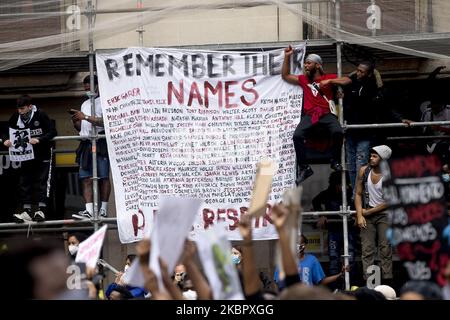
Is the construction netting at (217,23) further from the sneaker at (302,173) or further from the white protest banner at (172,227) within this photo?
the white protest banner at (172,227)

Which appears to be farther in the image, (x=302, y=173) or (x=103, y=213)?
(x=103, y=213)

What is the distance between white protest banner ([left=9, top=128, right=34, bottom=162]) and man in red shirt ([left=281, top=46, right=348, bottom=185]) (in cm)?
281

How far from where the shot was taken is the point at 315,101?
46.4 ft

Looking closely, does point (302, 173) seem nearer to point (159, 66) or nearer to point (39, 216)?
point (159, 66)

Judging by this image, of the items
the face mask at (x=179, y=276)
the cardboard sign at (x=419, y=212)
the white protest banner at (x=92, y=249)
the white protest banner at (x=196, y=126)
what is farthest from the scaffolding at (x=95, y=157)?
the cardboard sign at (x=419, y=212)

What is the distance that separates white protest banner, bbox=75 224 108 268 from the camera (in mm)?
8617

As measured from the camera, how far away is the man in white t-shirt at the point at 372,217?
14.0 metres

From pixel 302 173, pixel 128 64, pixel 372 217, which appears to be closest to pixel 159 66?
pixel 128 64

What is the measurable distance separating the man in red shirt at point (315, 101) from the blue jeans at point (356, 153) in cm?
17

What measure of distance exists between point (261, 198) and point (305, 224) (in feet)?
25.8

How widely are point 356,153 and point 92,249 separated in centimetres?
607

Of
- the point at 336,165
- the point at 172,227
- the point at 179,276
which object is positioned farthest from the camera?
the point at 336,165

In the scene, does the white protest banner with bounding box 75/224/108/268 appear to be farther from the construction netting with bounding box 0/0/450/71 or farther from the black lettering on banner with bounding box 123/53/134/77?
the construction netting with bounding box 0/0/450/71
